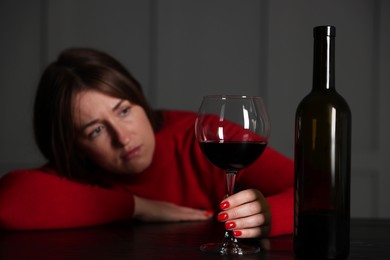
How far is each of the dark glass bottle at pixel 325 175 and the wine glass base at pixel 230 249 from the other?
0.30 ft

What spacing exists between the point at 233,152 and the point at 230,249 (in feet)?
0.57

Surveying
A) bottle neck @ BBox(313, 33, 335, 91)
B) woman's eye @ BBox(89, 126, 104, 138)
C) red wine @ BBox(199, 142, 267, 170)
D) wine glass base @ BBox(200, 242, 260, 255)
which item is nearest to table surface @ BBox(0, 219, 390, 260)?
wine glass base @ BBox(200, 242, 260, 255)

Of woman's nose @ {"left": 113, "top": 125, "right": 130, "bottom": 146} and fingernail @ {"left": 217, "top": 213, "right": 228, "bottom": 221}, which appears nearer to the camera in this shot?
fingernail @ {"left": 217, "top": 213, "right": 228, "bottom": 221}

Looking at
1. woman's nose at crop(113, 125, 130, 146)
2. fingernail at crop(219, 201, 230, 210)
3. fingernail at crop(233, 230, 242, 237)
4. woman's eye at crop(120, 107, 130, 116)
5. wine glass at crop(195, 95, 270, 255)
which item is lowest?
fingernail at crop(233, 230, 242, 237)

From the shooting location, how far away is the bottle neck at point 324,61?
0.87 meters

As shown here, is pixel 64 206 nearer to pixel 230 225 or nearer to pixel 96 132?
pixel 96 132

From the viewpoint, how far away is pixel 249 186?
5.66 ft

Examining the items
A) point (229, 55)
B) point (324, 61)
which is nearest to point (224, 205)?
point (324, 61)

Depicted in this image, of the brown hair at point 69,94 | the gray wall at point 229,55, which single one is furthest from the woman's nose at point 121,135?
the gray wall at point 229,55

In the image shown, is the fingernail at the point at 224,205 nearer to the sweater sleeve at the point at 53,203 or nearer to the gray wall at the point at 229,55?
the sweater sleeve at the point at 53,203

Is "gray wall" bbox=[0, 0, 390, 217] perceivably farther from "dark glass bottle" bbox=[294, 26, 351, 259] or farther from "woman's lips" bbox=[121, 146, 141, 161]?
"dark glass bottle" bbox=[294, 26, 351, 259]

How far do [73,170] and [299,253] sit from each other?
1.09 m

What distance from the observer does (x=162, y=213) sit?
59.4 inches

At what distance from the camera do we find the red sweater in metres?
1.38
